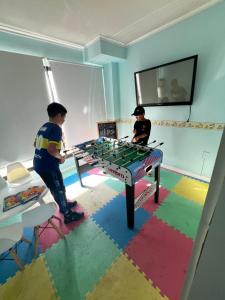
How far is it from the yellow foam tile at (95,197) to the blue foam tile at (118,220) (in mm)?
111

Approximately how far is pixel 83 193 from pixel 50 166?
1067mm

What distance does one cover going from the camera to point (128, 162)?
1766mm

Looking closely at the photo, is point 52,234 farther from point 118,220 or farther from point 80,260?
point 118,220

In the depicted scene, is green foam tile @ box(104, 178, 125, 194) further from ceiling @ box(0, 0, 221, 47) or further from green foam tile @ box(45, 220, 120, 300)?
ceiling @ box(0, 0, 221, 47)

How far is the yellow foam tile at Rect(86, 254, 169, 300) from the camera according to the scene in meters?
1.22

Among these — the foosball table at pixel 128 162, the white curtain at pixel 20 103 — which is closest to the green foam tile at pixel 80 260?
the foosball table at pixel 128 162

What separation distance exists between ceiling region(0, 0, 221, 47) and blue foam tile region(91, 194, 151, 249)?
294cm

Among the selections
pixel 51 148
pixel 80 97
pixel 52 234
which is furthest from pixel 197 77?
pixel 52 234

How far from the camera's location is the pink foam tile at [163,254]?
1.29 metres

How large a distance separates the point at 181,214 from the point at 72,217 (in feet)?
5.17

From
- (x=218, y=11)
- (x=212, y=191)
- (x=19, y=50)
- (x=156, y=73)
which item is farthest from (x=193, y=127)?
(x=19, y=50)

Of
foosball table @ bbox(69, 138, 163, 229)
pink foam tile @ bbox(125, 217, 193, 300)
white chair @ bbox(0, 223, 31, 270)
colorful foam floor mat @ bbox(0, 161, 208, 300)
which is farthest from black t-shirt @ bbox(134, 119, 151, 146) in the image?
white chair @ bbox(0, 223, 31, 270)

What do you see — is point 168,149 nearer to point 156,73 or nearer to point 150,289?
point 156,73

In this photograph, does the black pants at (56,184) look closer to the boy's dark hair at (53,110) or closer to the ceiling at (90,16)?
the boy's dark hair at (53,110)
